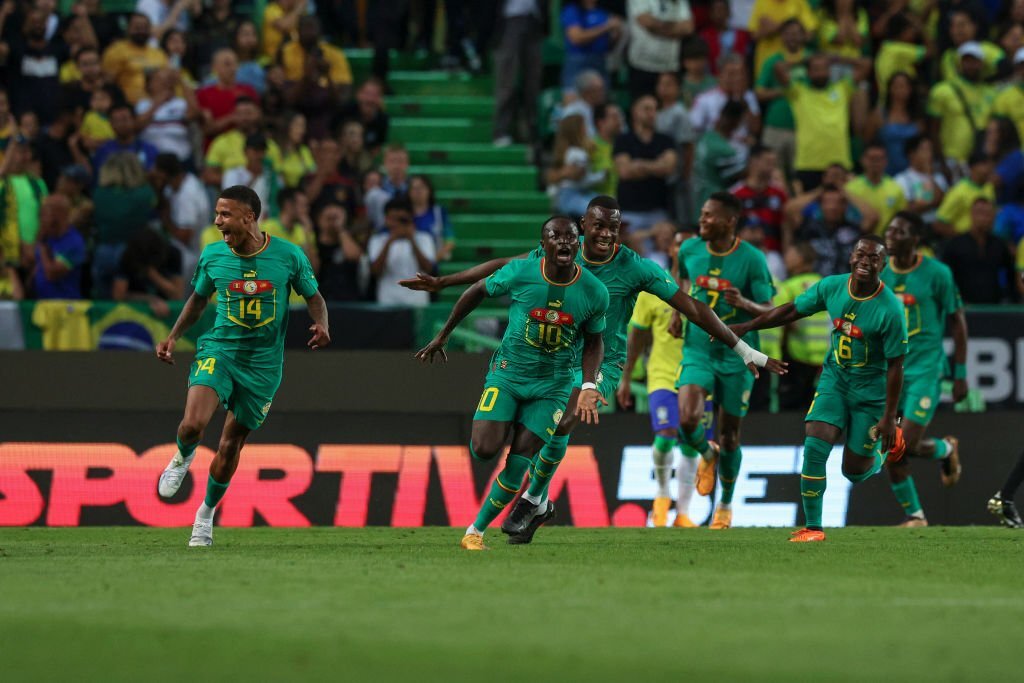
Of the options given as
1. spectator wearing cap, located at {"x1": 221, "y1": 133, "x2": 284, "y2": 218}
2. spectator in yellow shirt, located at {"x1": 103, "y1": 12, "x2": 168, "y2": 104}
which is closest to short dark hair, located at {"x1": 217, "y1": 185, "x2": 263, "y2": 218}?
spectator wearing cap, located at {"x1": 221, "y1": 133, "x2": 284, "y2": 218}

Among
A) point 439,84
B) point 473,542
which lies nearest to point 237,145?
point 439,84

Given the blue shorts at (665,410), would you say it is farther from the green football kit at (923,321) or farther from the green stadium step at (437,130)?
the green stadium step at (437,130)

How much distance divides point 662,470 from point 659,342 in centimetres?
113

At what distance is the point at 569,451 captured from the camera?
55.9 ft

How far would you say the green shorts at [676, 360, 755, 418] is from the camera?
14789mm

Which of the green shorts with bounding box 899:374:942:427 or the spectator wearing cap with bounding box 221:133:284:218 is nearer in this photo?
the green shorts with bounding box 899:374:942:427

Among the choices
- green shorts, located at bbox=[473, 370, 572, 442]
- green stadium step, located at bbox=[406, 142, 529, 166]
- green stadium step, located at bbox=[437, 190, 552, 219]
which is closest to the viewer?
green shorts, located at bbox=[473, 370, 572, 442]

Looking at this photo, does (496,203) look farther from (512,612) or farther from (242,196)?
(512,612)

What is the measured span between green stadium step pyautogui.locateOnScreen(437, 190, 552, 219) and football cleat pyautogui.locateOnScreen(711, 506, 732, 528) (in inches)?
280

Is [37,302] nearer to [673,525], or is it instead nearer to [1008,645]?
[673,525]

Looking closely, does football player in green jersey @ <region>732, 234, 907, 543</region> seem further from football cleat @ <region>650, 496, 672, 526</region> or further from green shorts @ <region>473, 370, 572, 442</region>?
football cleat @ <region>650, 496, 672, 526</region>

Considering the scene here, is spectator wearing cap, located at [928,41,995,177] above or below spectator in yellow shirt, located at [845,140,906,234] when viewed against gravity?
above

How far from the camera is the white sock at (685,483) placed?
52.4ft

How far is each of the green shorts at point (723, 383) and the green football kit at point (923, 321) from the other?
160 centimetres
